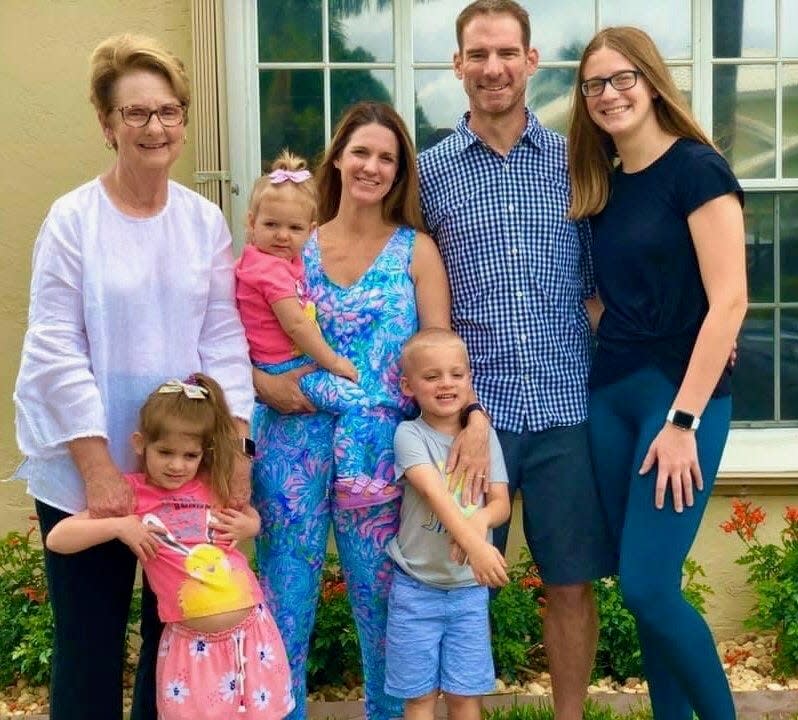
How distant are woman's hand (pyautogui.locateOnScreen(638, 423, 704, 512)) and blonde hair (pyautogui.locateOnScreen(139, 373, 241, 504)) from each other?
43.1 inches

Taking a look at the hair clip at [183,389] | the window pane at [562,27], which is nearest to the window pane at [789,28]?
the window pane at [562,27]

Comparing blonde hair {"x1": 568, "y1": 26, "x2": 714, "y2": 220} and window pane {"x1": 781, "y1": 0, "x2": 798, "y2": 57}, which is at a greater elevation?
window pane {"x1": 781, "y1": 0, "x2": 798, "y2": 57}

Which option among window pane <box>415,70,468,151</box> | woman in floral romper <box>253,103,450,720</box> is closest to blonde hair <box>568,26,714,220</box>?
woman in floral romper <box>253,103,450,720</box>

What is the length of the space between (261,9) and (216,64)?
0.34m

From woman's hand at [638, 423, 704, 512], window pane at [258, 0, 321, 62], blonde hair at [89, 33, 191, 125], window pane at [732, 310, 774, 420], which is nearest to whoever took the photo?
blonde hair at [89, 33, 191, 125]

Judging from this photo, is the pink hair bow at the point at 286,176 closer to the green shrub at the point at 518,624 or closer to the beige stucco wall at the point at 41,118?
the beige stucco wall at the point at 41,118

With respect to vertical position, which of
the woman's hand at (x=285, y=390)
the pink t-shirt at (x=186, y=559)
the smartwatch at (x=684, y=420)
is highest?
the woman's hand at (x=285, y=390)

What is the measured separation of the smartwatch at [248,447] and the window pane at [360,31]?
214 cm

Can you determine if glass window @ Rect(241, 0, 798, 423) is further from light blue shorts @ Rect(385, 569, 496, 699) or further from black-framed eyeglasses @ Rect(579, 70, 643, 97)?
light blue shorts @ Rect(385, 569, 496, 699)

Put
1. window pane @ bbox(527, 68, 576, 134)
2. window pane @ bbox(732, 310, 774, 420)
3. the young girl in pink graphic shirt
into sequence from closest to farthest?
1. the young girl in pink graphic shirt
2. window pane @ bbox(527, 68, 576, 134)
3. window pane @ bbox(732, 310, 774, 420)

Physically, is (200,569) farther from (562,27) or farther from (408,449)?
(562,27)

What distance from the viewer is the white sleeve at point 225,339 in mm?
3367

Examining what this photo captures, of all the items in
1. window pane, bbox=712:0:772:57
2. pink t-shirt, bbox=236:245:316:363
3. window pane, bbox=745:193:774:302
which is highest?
window pane, bbox=712:0:772:57

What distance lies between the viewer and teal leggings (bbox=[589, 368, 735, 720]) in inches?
133
